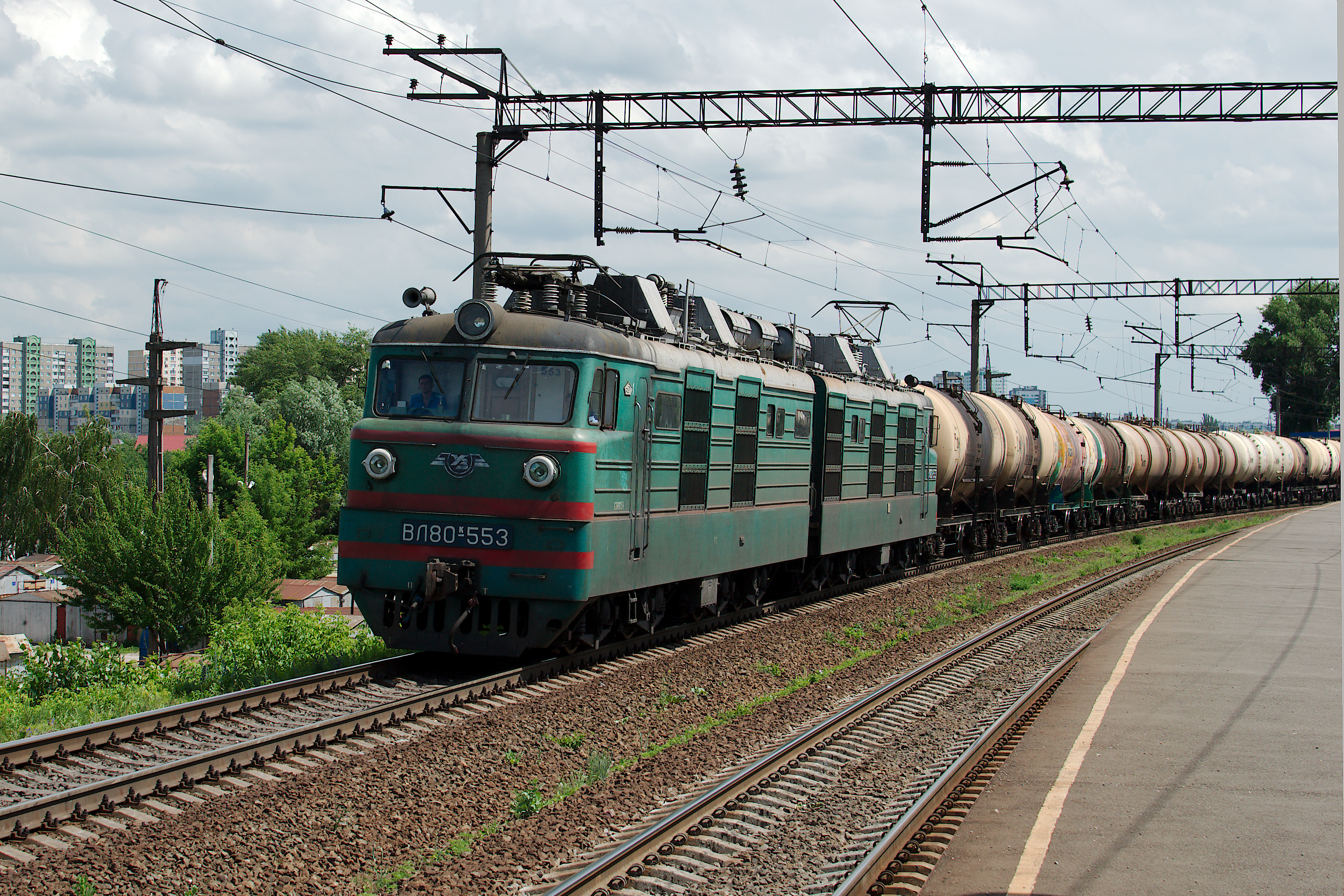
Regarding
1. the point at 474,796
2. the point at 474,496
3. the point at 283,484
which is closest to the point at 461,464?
the point at 474,496

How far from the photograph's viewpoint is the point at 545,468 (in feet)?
35.9

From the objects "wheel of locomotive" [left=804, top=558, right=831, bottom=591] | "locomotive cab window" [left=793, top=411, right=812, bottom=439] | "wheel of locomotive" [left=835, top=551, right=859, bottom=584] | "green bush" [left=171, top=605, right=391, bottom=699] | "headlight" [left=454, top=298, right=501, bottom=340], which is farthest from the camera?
"wheel of locomotive" [left=835, top=551, right=859, bottom=584]

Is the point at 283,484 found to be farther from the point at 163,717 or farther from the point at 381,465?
the point at 163,717

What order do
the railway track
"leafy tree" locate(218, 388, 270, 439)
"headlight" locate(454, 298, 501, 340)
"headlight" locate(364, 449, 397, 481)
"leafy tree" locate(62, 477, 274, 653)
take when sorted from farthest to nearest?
"leafy tree" locate(218, 388, 270, 439), "leafy tree" locate(62, 477, 274, 653), "headlight" locate(454, 298, 501, 340), "headlight" locate(364, 449, 397, 481), the railway track

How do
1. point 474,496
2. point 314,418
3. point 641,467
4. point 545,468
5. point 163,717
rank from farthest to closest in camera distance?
1. point 314,418
2. point 641,467
3. point 474,496
4. point 545,468
5. point 163,717

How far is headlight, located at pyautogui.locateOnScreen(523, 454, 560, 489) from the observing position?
1093cm

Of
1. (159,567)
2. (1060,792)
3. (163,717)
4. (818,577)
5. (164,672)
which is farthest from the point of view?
(159,567)

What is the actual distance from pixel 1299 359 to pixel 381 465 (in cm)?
10456

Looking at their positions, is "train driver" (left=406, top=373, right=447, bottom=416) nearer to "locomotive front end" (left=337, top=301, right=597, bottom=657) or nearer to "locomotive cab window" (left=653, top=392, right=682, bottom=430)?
"locomotive front end" (left=337, top=301, right=597, bottom=657)

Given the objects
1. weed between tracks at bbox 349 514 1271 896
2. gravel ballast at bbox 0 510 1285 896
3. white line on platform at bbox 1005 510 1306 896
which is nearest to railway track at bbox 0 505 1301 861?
gravel ballast at bbox 0 510 1285 896

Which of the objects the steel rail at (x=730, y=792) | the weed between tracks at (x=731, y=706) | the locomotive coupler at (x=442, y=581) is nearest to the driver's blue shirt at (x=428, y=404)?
the locomotive coupler at (x=442, y=581)

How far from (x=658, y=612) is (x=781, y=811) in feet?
19.9

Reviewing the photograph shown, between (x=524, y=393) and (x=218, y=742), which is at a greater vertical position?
(x=524, y=393)

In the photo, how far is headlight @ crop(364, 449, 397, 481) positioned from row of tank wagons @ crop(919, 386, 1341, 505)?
15867mm
